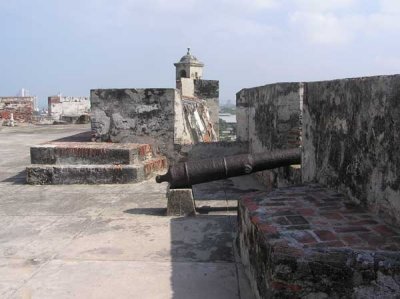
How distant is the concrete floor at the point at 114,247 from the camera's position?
2941 mm

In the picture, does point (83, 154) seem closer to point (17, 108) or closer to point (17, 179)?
point (17, 179)

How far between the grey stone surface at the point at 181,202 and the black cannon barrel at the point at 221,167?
0.09 meters

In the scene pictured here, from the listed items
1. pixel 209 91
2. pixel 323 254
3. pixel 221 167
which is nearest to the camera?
pixel 323 254

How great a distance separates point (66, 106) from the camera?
2525 cm

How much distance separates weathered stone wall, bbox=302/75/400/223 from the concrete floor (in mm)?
963

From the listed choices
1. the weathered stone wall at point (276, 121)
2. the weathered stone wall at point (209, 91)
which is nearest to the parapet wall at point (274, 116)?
the weathered stone wall at point (276, 121)

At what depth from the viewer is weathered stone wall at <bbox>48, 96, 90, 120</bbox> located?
24.9 m

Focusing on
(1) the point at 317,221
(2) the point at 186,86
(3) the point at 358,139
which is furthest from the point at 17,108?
(1) the point at 317,221

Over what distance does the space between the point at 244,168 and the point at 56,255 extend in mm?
1972

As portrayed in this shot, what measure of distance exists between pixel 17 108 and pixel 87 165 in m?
15.5

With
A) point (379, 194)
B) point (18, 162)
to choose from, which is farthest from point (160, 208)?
point (18, 162)

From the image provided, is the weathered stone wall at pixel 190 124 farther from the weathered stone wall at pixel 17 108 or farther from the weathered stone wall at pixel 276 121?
the weathered stone wall at pixel 17 108

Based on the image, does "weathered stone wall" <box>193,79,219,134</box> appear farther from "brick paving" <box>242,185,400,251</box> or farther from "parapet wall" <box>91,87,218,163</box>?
"brick paving" <box>242,185,400,251</box>

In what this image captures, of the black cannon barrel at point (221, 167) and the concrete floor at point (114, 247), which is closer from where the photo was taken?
the concrete floor at point (114, 247)
